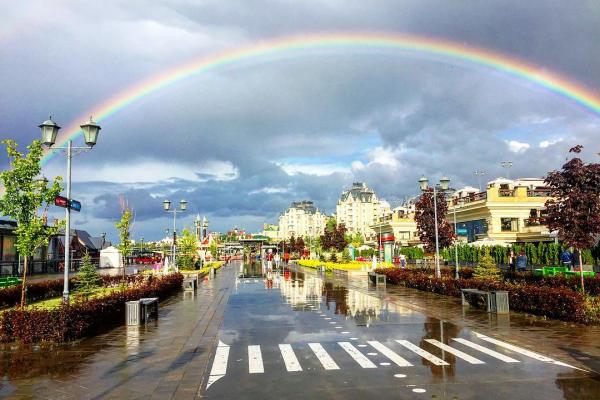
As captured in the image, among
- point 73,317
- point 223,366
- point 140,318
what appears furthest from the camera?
point 140,318

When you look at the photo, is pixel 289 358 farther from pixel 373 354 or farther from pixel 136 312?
pixel 136 312

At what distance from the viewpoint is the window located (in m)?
54.6

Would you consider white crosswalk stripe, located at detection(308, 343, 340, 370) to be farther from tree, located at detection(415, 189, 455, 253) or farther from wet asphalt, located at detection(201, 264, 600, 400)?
tree, located at detection(415, 189, 455, 253)

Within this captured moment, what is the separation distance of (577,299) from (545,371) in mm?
6525

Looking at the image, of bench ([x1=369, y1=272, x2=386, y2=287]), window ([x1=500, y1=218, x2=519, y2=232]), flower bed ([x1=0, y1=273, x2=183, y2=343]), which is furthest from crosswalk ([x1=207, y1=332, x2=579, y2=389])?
window ([x1=500, y1=218, x2=519, y2=232])

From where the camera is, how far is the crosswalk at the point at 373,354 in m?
9.98

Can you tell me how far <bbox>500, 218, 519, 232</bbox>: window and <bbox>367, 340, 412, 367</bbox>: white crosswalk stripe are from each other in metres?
47.2

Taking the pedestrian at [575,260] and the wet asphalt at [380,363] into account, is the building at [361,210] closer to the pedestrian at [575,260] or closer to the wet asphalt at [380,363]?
the pedestrian at [575,260]

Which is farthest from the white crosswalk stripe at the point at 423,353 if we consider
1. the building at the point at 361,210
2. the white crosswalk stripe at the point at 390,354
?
the building at the point at 361,210

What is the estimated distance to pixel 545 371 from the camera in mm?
9336

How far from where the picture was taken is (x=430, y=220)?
1265 inches

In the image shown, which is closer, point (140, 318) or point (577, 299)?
point (577, 299)

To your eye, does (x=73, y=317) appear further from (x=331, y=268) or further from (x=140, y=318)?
(x=331, y=268)

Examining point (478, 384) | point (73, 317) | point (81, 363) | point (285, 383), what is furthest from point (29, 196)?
point (478, 384)
